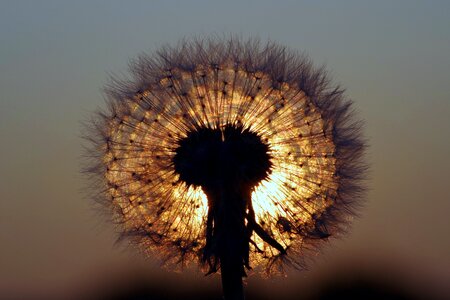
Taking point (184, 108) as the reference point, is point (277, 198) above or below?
below

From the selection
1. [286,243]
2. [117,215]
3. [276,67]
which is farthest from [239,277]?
[276,67]

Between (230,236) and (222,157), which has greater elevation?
(222,157)

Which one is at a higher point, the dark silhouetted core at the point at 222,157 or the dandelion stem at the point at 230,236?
the dark silhouetted core at the point at 222,157

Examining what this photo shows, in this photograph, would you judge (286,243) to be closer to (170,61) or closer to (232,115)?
(232,115)

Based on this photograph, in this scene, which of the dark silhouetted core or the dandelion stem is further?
the dark silhouetted core
